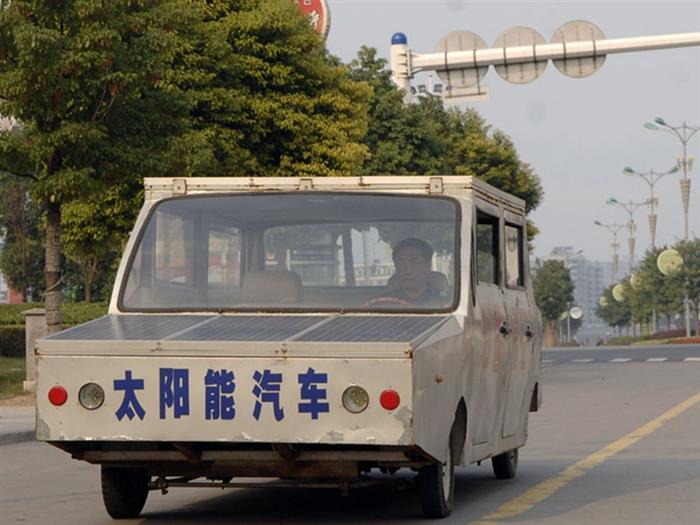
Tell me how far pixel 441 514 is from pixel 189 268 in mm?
2246

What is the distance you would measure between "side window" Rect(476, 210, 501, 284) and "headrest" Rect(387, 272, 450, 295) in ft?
1.26

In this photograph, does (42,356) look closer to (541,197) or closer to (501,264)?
(501,264)

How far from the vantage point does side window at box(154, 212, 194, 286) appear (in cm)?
1112

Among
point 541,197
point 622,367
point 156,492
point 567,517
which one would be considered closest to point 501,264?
point 567,517

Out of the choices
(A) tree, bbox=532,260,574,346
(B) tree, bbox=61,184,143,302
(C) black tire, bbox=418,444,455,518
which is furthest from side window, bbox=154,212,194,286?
(A) tree, bbox=532,260,574,346

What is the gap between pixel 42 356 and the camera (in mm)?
9828

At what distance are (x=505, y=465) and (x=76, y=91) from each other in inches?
535

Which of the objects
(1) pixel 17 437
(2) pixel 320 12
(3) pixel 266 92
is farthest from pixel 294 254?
(2) pixel 320 12

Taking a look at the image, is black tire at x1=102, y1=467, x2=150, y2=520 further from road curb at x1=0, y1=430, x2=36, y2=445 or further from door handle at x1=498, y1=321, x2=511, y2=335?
road curb at x1=0, y1=430, x2=36, y2=445

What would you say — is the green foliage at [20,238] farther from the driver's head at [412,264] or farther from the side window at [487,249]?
the driver's head at [412,264]

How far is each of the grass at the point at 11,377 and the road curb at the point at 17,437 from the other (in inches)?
268

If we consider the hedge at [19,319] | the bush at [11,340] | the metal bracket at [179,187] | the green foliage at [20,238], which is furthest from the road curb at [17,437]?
the green foliage at [20,238]

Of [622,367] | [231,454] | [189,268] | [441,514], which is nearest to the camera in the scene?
[231,454]

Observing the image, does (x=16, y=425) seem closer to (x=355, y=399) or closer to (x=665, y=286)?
(x=355, y=399)
